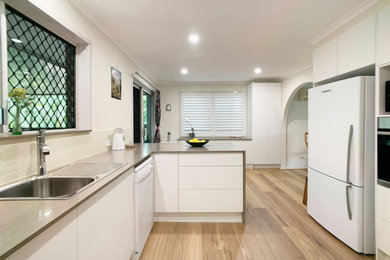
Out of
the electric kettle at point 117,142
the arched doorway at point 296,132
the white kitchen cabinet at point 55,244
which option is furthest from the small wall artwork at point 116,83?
the arched doorway at point 296,132

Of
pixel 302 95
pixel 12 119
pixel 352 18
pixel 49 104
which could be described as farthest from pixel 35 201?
pixel 302 95

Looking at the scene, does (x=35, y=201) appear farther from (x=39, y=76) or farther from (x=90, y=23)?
(x=90, y=23)

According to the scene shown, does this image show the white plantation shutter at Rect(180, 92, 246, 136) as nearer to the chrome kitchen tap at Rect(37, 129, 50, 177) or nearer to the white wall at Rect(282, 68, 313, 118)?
the white wall at Rect(282, 68, 313, 118)

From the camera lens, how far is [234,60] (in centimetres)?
348

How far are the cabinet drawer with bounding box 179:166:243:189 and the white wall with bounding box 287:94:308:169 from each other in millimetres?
3458

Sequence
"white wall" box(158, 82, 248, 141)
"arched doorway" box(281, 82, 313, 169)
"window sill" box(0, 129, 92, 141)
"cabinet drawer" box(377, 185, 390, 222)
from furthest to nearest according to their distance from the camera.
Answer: "white wall" box(158, 82, 248, 141)
"arched doorway" box(281, 82, 313, 169)
"cabinet drawer" box(377, 185, 390, 222)
"window sill" box(0, 129, 92, 141)

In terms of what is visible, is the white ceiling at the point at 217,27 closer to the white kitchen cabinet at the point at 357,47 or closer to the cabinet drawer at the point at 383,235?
the white kitchen cabinet at the point at 357,47

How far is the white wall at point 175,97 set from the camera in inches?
217

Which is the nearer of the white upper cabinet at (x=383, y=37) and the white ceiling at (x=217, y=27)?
the white upper cabinet at (x=383, y=37)

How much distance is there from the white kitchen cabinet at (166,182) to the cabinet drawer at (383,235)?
1.95m

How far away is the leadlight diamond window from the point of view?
1.24 metres

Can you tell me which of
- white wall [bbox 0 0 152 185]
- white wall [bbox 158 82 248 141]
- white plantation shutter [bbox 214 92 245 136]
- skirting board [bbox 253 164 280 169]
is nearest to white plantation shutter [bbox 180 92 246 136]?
white plantation shutter [bbox 214 92 245 136]

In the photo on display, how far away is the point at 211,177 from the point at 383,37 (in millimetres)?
2090

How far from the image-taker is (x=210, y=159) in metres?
2.38
